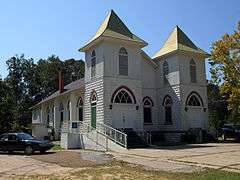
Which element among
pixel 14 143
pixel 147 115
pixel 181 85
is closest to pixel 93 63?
pixel 147 115

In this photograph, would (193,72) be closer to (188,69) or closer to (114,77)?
(188,69)

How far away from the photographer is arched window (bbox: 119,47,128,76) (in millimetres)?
30875

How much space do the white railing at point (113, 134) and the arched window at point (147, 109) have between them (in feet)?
24.6

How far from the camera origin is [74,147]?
96.5 ft

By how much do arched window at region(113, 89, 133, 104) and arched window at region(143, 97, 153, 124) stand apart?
5.23 m

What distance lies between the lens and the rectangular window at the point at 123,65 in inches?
1214

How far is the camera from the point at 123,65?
31.0 m

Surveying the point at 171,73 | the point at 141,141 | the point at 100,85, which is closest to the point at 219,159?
the point at 141,141

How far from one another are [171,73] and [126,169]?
21.4 meters

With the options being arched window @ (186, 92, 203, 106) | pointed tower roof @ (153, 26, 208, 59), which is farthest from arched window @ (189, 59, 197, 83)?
arched window @ (186, 92, 203, 106)

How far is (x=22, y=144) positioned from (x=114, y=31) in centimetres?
1236

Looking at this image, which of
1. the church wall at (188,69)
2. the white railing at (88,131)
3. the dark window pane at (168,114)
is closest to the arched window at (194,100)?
the church wall at (188,69)

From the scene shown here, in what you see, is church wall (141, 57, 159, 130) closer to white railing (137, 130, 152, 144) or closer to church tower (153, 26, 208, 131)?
church tower (153, 26, 208, 131)

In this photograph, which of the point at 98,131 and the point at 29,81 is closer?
the point at 98,131
